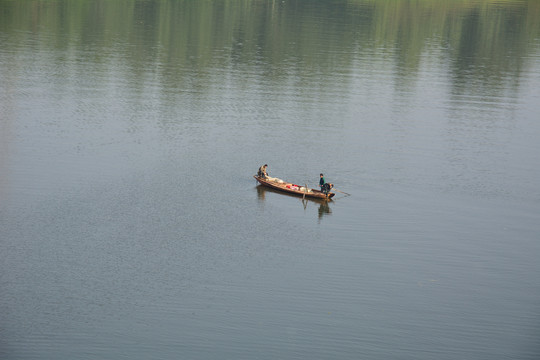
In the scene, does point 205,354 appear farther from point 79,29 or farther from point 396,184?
point 79,29

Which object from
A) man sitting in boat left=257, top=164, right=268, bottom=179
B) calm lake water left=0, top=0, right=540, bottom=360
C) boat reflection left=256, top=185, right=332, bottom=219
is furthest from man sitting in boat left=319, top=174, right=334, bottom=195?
man sitting in boat left=257, top=164, right=268, bottom=179

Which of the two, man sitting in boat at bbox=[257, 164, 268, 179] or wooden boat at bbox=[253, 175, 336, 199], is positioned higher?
man sitting in boat at bbox=[257, 164, 268, 179]

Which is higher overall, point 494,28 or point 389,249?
point 494,28

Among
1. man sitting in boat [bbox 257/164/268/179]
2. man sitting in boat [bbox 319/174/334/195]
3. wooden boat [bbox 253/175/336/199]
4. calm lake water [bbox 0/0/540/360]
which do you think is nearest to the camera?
calm lake water [bbox 0/0/540/360]

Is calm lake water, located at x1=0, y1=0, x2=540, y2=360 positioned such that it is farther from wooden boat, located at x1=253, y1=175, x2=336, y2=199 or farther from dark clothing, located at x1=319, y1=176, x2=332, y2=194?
dark clothing, located at x1=319, y1=176, x2=332, y2=194

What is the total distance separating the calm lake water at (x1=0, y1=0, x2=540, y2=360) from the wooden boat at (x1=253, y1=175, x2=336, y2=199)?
26.0 inches

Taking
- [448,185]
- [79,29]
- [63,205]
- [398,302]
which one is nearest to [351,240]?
[398,302]

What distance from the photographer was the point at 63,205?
→ 180 feet

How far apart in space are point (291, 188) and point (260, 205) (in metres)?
3.51

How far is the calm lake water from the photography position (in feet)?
132

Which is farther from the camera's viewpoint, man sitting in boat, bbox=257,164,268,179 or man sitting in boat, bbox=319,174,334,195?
man sitting in boat, bbox=257,164,268,179

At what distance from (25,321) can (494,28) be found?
452 ft

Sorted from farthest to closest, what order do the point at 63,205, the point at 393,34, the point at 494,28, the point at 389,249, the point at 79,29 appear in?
the point at 494,28, the point at 393,34, the point at 79,29, the point at 63,205, the point at 389,249

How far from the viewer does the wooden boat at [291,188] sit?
58719 millimetres
